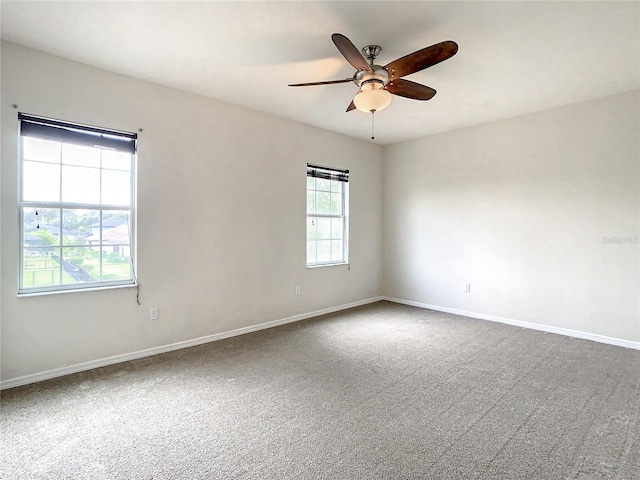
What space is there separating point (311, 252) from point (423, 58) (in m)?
3.07

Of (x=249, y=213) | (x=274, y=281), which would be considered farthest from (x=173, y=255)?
(x=274, y=281)

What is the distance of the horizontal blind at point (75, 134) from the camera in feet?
8.93

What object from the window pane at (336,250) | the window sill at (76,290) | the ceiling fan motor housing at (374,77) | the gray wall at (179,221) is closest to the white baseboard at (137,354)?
the gray wall at (179,221)

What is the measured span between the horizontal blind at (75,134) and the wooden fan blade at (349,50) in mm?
2180

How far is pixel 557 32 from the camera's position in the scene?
2449 millimetres

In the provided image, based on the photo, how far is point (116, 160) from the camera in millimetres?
3176

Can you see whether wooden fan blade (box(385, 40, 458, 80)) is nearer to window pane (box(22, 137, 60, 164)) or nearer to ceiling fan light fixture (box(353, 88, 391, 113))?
ceiling fan light fixture (box(353, 88, 391, 113))

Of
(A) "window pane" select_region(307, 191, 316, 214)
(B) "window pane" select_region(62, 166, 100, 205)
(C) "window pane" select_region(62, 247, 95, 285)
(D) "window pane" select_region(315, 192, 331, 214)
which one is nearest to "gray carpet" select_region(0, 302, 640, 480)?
(C) "window pane" select_region(62, 247, 95, 285)

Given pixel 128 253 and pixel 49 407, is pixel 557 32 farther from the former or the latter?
pixel 49 407

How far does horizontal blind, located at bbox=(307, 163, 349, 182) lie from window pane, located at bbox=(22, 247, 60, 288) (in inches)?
119

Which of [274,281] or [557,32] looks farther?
[274,281]

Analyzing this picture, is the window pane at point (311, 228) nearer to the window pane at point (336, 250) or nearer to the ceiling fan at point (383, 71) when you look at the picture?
the window pane at point (336, 250)

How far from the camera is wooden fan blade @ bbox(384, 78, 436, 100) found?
2.60 meters

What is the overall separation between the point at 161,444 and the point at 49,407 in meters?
1.04
